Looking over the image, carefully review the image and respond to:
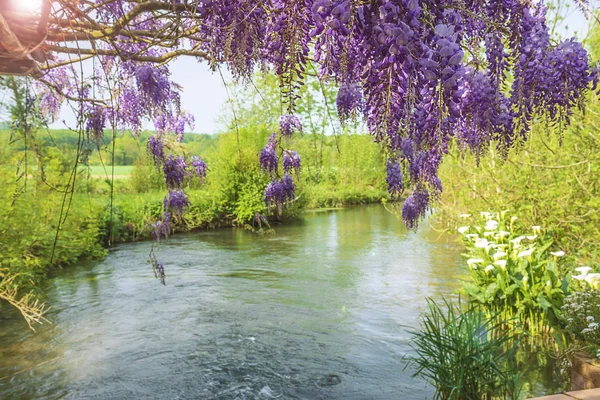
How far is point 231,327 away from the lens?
5.69 metres

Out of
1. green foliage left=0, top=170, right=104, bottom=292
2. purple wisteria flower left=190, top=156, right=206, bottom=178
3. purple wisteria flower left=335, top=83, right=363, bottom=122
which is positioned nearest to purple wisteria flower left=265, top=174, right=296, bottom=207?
purple wisteria flower left=190, top=156, right=206, bottom=178

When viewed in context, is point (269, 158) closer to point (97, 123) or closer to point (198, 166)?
point (198, 166)

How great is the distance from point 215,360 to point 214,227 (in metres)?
9.62

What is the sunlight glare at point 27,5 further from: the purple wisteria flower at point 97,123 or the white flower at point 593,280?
the white flower at point 593,280

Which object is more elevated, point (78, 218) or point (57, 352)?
point (78, 218)

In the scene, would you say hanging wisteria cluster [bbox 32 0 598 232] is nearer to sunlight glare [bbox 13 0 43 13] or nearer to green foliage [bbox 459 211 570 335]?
sunlight glare [bbox 13 0 43 13]

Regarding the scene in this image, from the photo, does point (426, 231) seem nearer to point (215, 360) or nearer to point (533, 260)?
point (533, 260)

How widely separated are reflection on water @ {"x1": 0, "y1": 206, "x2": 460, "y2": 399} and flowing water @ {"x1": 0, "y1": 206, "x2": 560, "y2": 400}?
0.02 m

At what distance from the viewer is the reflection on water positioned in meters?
4.23

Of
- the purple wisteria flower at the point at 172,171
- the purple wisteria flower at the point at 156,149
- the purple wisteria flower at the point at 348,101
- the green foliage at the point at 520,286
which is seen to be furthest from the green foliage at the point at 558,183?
the purple wisteria flower at the point at 156,149

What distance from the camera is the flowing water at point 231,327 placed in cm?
423

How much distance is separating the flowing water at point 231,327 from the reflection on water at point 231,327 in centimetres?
2

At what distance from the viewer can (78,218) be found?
28.9 feet

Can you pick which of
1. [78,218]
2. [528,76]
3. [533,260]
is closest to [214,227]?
[78,218]
